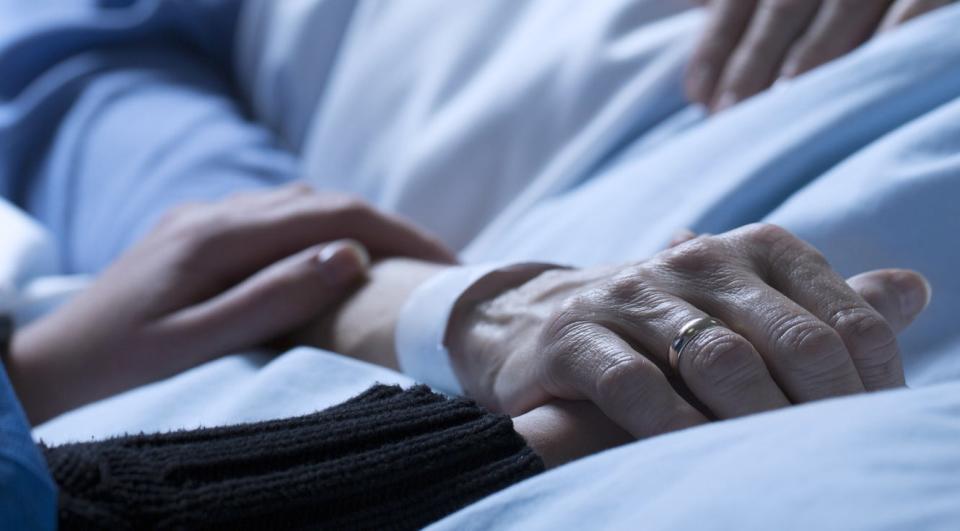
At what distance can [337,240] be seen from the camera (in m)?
0.93

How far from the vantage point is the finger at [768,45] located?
3.06 feet

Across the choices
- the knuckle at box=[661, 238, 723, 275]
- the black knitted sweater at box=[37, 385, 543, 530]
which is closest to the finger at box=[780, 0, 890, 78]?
the knuckle at box=[661, 238, 723, 275]

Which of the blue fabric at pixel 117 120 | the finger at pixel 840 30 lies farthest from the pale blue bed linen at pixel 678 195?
the finger at pixel 840 30

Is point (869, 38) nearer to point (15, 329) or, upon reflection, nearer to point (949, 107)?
point (949, 107)

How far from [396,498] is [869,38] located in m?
0.64

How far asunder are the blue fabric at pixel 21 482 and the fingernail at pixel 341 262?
47 cm

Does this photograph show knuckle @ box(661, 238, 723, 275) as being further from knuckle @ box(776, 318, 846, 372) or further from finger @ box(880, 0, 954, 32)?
finger @ box(880, 0, 954, 32)

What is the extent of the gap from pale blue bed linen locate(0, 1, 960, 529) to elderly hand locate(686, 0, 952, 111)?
0.14 ft

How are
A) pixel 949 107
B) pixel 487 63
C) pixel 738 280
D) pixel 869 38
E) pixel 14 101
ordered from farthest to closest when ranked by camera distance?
pixel 14 101
pixel 487 63
pixel 869 38
pixel 949 107
pixel 738 280

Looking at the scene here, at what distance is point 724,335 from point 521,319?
19 cm

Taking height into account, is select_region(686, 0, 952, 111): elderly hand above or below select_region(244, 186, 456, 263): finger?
above

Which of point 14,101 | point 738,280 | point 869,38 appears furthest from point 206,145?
point 738,280

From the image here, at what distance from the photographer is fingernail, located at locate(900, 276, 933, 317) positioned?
1.88 ft

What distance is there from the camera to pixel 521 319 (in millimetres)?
679
